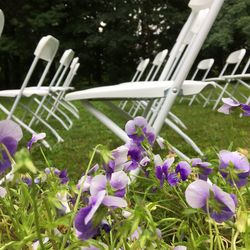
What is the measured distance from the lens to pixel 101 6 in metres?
19.8

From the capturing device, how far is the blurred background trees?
56.2 feet

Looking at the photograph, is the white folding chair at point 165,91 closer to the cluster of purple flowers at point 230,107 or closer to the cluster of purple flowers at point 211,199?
the cluster of purple flowers at point 230,107

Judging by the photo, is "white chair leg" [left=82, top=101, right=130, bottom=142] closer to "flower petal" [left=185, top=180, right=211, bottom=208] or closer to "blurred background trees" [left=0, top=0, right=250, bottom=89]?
"flower petal" [left=185, top=180, right=211, bottom=208]

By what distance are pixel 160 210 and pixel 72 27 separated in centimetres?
1803

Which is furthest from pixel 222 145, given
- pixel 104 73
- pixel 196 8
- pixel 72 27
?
pixel 104 73

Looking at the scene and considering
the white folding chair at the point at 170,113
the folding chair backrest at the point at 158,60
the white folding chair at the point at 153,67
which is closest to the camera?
the white folding chair at the point at 170,113

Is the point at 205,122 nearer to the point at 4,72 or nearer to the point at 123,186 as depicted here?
the point at 123,186

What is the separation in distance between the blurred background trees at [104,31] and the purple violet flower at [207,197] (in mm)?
16169

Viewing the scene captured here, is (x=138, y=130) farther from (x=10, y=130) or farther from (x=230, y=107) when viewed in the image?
(x=10, y=130)

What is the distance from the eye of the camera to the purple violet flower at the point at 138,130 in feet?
3.17

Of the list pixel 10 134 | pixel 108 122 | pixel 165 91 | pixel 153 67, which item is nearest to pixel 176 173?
pixel 10 134

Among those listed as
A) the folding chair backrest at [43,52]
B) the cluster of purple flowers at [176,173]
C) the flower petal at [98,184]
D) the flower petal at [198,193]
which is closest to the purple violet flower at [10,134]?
the flower petal at [98,184]

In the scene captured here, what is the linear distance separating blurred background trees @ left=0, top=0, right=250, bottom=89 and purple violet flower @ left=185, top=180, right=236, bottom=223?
16169 mm

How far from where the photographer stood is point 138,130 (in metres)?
0.96
